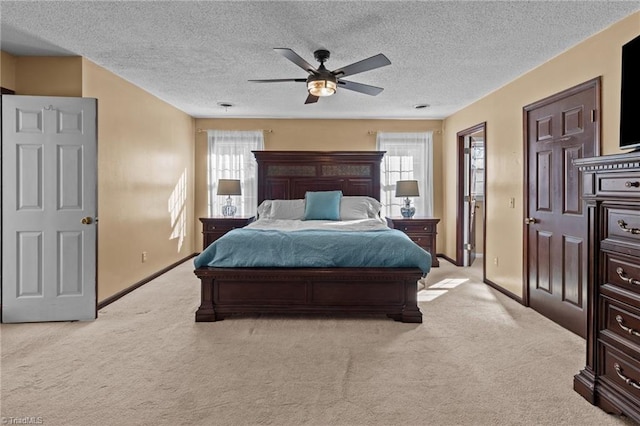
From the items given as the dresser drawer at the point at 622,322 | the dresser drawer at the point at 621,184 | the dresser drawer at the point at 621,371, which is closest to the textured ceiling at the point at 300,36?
the dresser drawer at the point at 621,184

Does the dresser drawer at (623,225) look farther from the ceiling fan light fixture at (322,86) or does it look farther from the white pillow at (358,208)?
the white pillow at (358,208)

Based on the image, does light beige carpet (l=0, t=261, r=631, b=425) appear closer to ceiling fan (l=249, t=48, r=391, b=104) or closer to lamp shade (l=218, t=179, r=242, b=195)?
ceiling fan (l=249, t=48, r=391, b=104)

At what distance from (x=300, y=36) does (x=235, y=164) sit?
3771 millimetres

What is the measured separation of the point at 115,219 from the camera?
4195mm

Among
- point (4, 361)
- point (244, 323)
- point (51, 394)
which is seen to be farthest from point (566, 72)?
point (4, 361)

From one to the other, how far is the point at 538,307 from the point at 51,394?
411 centimetres

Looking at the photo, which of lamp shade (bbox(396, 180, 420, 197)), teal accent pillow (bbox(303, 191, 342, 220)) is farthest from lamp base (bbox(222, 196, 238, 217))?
lamp shade (bbox(396, 180, 420, 197))

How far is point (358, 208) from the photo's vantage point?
5.64 meters

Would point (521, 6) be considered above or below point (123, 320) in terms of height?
above

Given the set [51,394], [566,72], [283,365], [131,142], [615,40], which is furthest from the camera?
[131,142]

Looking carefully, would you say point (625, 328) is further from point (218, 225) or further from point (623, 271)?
point (218, 225)

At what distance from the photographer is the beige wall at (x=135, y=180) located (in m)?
3.96

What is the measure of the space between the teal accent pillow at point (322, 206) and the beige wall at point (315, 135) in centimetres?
134

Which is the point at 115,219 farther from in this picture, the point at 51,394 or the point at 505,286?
the point at 505,286
